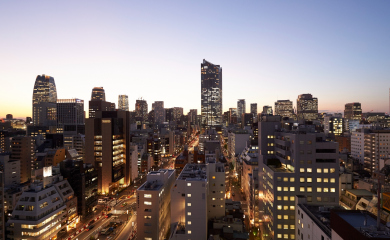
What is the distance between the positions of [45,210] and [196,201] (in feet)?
111

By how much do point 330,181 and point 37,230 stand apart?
2419 inches

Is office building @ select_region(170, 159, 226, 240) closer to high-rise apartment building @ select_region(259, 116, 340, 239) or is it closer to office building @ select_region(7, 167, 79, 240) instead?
high-rise apartment building @ select_region(259, 116, 340, 239)

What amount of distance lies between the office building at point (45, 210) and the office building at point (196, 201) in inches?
1076

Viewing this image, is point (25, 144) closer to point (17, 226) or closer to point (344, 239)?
point (17, 226)

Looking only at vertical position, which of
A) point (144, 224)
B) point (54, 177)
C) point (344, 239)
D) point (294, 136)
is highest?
point (294, 136)

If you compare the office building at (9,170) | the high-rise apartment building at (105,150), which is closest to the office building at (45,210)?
the high-rise apartment building at (105,150)

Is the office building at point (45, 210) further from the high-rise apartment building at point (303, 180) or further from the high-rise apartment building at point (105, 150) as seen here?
the high-rise apartment building at point (303, 180)

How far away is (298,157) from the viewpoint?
50.3 m

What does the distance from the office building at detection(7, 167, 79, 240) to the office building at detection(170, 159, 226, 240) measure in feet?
89.7

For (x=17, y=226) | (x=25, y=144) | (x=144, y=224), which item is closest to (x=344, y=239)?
(x=144, y=224)

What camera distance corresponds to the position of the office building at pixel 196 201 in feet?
159

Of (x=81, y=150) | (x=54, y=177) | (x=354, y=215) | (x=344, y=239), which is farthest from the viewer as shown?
(x=81, y=150)

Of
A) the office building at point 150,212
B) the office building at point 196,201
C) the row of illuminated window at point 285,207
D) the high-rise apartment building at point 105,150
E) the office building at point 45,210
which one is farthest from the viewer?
the high-rise apartment building at point 105,150

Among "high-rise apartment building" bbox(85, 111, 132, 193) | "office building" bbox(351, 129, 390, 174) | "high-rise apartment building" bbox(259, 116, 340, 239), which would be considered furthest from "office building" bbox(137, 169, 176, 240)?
"office building" bbox(351, 129, 390, 174)
